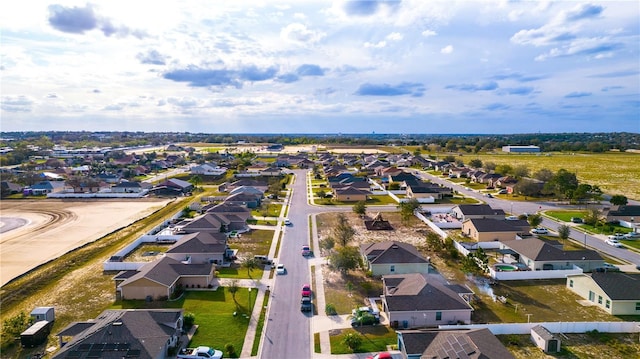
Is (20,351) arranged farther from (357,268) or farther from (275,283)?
(357,268)

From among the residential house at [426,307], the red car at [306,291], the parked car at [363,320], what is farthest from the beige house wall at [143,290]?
the residential house at [426,307]

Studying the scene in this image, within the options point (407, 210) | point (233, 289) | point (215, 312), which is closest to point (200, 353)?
point (215, 312)

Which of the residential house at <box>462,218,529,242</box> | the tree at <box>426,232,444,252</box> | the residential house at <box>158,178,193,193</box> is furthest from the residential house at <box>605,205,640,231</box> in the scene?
the residential house at <box>158,178,193,193</box>

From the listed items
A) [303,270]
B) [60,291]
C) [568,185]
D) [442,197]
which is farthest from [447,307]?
[568,185]

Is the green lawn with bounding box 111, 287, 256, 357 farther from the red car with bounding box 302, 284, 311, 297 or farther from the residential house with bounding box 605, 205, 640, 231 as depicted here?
the residential house with bounding box 605, 205, 640, 231

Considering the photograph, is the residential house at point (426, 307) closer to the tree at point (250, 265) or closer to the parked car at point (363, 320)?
the parked car at point (363, 320)

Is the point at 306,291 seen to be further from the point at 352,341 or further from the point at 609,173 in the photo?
the point at 609,173
